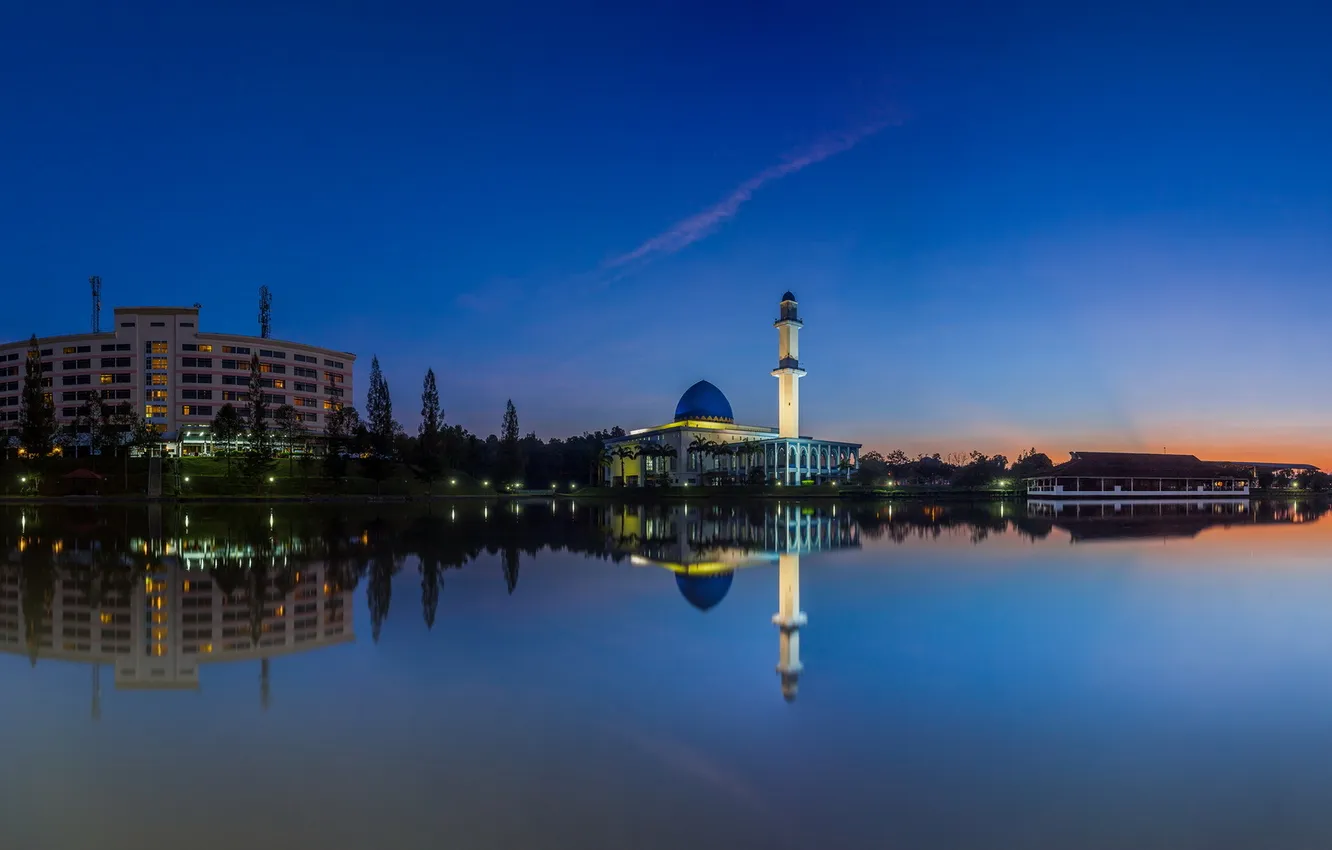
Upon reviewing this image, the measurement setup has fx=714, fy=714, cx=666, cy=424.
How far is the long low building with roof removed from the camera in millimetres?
83188

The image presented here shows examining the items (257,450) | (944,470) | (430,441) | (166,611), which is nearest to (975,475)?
(944,470)

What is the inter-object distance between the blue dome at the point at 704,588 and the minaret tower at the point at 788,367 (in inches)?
3179

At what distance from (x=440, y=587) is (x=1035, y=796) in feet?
43.2

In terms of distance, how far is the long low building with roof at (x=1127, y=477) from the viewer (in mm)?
83188

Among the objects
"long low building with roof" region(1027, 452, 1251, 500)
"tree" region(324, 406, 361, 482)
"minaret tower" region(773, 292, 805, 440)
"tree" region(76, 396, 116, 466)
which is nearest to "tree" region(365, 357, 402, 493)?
"tree" region(324, 406, 361, 482)

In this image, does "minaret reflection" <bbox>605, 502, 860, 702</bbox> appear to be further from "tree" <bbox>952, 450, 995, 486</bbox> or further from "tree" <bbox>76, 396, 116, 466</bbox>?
"tree" <bbox>952, 450, 995, 486</bbox>

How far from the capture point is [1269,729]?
746 centimetres

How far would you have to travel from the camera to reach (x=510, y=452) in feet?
299

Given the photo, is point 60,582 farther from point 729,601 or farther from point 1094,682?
point 1094,682

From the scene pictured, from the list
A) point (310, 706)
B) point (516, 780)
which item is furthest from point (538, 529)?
point (516, 780)

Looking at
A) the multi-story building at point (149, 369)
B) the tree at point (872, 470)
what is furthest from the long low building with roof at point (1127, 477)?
the multi-story building at point (149, 369)

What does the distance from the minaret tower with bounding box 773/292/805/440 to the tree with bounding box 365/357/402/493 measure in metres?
50.3

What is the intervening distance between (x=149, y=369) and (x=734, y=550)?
99558 millimetres

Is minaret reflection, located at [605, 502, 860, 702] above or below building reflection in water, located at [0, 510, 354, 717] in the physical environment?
below
